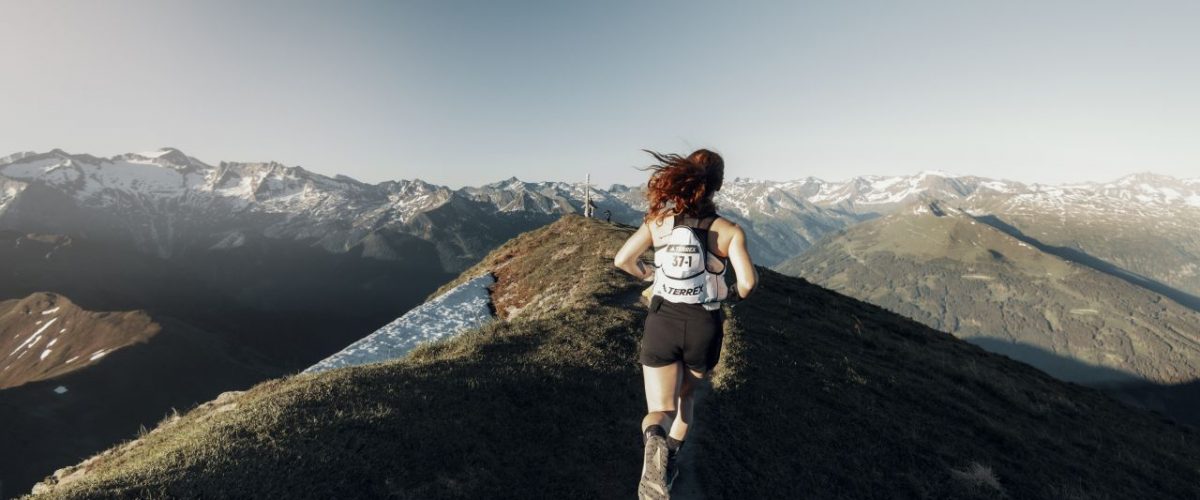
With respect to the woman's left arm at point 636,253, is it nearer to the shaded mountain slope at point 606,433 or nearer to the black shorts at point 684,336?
the black shorts at point 684,336

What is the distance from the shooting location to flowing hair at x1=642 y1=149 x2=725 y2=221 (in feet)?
18.5

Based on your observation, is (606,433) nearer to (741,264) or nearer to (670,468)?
(670,468)

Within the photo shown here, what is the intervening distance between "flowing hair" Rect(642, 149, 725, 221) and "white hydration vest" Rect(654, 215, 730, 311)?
17 cm

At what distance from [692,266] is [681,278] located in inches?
8.1

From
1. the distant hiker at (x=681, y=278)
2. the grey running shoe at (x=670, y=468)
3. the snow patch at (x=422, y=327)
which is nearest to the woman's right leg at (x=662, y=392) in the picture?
the distant hiker at (x=681, y=278)

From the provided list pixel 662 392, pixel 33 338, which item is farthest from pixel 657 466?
pixel 33 338

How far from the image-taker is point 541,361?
12844 millimetres

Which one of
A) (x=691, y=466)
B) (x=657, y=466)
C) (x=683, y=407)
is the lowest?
(x=691, y=466)

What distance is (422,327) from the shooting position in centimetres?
2500

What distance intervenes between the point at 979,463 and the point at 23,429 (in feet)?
510

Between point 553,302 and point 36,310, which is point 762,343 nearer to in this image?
point 553,302

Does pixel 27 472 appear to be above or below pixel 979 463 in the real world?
below

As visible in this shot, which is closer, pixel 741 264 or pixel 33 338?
pixel 741 264

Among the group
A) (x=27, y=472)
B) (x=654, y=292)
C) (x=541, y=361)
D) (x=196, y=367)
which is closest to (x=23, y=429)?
(x=27, y=472)
